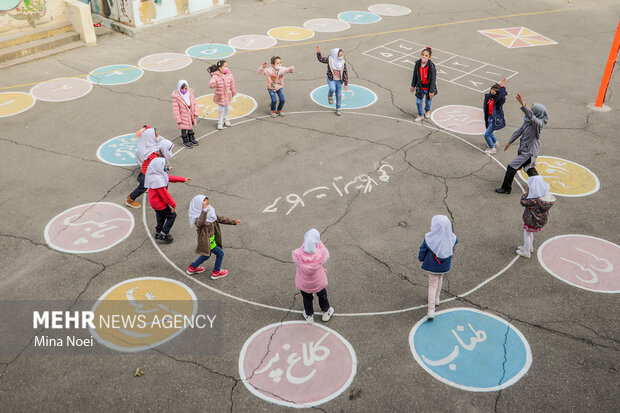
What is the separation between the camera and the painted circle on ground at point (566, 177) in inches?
430

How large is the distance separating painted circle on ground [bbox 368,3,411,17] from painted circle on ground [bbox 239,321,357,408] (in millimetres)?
18511

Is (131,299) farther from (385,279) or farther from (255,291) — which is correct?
(385,279)

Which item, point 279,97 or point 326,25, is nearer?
point 279,97

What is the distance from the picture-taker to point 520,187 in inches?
436

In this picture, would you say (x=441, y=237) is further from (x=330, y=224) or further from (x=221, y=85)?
(x=221, y=85)

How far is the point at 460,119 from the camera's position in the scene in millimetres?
13836

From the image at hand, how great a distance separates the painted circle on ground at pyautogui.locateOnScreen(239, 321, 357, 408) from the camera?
6.65 meters

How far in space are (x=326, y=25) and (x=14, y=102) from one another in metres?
12.4

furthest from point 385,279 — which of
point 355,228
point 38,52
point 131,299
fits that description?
point 38,52

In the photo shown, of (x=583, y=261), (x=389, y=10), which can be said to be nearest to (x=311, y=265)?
(x=583, y=261)

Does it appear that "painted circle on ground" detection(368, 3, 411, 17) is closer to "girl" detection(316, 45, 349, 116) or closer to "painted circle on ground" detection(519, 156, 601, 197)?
"girl" detection(316, 45, 349, 116)

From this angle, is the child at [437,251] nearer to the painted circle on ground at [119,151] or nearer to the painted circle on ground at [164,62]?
the painted circle on ground at [119,151]

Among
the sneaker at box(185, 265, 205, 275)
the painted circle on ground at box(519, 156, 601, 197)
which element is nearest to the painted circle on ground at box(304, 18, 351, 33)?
the painted circle on ground at box(519, 156, 601, 197)

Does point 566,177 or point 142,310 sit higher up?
point 566,177
